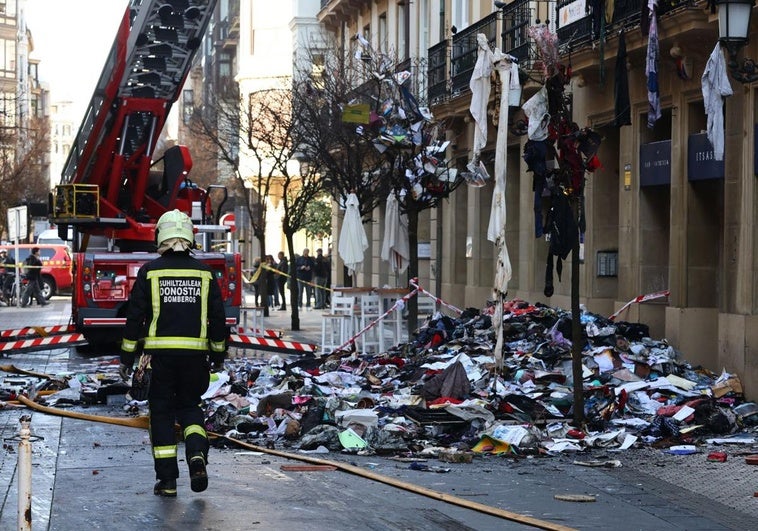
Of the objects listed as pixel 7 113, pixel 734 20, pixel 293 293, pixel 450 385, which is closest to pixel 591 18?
pixel 734 20

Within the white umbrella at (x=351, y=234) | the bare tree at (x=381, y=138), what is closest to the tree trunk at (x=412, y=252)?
the bare tree at (x=381, y=138)

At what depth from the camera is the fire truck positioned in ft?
68.4

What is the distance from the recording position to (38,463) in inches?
425

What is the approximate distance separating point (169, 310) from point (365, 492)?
174 cm

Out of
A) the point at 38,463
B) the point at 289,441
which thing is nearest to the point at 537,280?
the point at 289,441

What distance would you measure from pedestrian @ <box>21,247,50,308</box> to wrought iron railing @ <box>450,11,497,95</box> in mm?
18846

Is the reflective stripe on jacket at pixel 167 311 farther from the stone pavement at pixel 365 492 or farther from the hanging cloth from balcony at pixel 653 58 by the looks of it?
the hanging cloth from balcony at pixel 653 58

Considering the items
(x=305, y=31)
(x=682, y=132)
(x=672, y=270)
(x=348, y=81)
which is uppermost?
(x=305, y=31)

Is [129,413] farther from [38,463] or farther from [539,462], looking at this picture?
[539,462]

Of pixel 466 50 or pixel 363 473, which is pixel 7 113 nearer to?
pixel 466 50

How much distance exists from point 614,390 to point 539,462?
2.87 m

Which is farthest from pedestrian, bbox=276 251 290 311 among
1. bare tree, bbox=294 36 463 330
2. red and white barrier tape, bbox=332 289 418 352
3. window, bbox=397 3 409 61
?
red and white barrier tape, bbox=332 289 418 352

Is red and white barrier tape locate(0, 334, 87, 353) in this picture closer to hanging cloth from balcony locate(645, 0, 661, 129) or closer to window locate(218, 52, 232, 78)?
hanging cloth from balcony locate(645, 0, 661, 129)

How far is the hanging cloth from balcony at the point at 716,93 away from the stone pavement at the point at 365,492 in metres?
4.17
